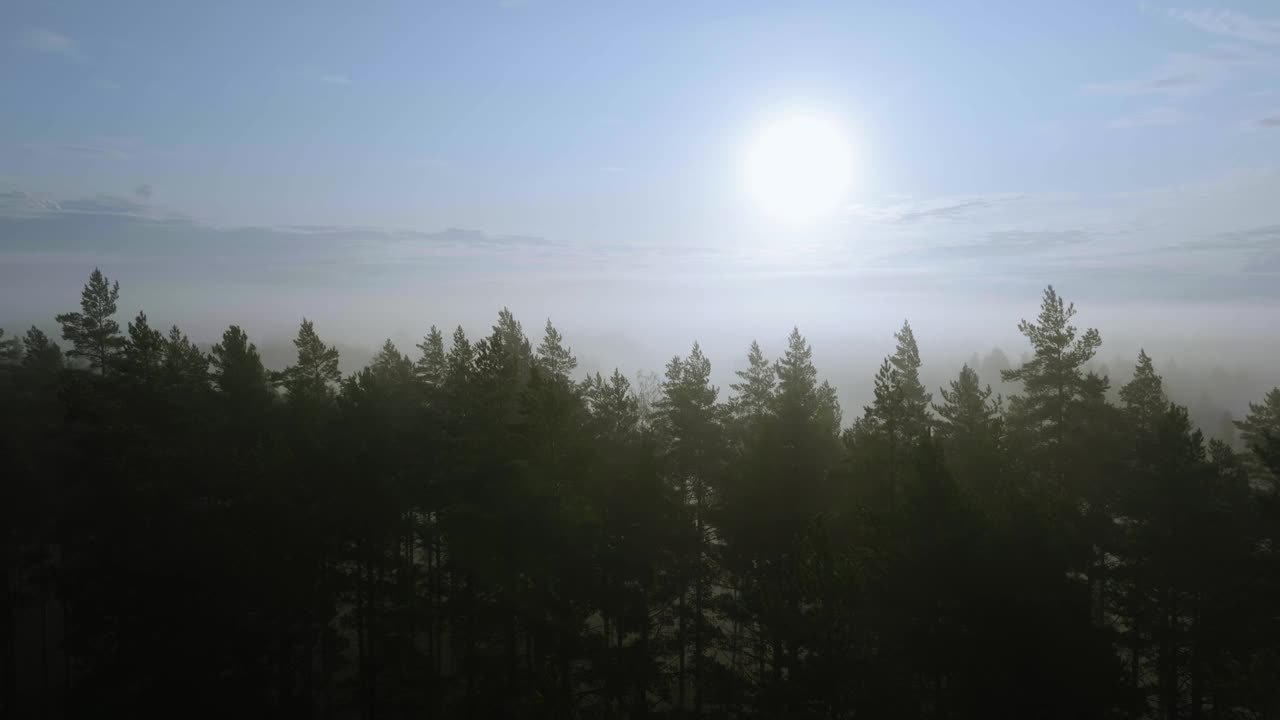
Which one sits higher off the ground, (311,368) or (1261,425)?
(311,368)

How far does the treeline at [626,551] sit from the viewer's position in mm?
17531

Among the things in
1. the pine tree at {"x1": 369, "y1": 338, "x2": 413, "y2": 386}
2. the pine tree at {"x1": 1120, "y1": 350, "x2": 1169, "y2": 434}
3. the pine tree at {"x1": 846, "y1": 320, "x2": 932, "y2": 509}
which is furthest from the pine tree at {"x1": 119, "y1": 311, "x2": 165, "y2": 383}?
the pine tree at {"x1": 1120, "y1": 350, "x2": 1169, "y2": 434}

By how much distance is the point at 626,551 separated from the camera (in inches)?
881

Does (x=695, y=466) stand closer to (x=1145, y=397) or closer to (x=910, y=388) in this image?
(x=910, y=388)

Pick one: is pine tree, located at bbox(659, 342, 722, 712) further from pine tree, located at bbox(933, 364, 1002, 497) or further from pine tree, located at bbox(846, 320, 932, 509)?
pine tree, located at bbox(933, 364, 1002, 497)

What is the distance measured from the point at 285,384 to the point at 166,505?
9805mm

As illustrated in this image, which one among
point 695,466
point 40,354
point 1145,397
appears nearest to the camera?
point 695,466

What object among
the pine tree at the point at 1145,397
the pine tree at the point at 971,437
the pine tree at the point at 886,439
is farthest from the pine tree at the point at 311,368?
the pine tree at the point at 1145,397

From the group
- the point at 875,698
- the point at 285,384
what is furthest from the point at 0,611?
the point at 875,698

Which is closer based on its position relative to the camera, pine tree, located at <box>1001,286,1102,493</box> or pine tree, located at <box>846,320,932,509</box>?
pine tree, located at <box>846,320,932,509</box>

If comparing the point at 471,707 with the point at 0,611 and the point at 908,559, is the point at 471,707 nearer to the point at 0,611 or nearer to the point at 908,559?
the point at 908,559

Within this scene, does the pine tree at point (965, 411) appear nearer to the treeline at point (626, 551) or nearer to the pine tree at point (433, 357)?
the treeline at point (626, 551)

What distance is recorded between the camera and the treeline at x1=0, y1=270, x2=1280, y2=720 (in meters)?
17.5

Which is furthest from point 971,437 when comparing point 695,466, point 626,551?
point 626,551
